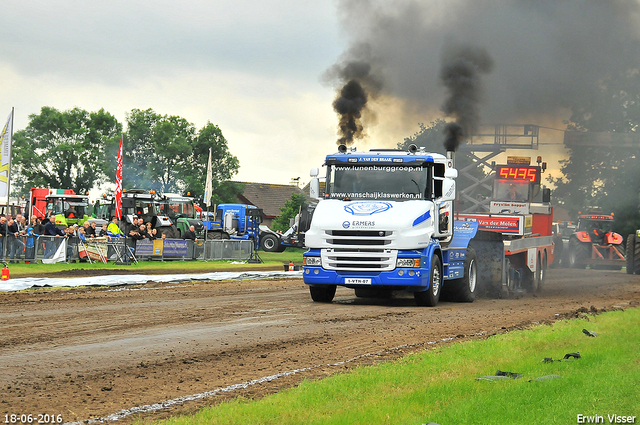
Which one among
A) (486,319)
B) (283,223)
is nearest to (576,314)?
(486,319)

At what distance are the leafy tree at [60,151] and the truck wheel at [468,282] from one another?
202 ft

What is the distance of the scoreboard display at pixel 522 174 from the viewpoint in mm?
24797

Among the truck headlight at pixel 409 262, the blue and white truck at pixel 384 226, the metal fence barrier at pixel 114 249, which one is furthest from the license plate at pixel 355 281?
the metal fence barrier at pixel 114 249

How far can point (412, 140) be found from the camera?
61062mm

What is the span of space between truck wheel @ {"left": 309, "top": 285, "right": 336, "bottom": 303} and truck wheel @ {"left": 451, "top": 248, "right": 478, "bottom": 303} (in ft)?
9.99

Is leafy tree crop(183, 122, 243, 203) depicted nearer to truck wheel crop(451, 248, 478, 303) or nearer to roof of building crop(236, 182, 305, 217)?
roof of building crop(236, 182, 305, 217)

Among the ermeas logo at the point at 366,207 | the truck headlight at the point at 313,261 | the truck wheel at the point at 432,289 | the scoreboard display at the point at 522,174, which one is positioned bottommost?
the truck wheel at the point at 432,289

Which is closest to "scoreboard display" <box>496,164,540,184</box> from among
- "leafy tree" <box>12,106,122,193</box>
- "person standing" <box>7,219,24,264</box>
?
"person standing" <box>7,219,24,264</box>

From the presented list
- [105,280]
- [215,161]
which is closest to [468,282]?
[105,280]

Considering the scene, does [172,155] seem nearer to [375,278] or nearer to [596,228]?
[596,228]

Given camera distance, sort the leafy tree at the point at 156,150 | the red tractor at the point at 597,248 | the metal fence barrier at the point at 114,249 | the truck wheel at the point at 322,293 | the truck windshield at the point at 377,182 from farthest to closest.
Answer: the leafy tree at the point at 156,150, the red tractor at the point at 597,248, the metal fence barrier at the point at 114,249, the truck wheel at the point at 322,293, the truck windshield at the point at 377,182

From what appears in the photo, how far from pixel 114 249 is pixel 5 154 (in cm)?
689

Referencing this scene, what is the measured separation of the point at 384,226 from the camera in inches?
600

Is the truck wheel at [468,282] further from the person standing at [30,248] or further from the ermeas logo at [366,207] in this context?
the person standing at [30,248]
